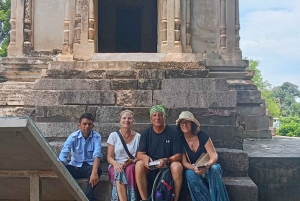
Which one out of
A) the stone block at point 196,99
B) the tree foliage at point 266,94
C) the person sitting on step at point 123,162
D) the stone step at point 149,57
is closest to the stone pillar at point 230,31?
the stone step at point 149,57

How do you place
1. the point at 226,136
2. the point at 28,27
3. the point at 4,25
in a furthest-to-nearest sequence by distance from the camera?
the point at 4,25, the point at 28,27, the point at 226,136

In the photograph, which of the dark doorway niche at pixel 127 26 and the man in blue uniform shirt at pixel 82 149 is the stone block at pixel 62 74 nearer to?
the man in blue uniform shirt at pixel 82 149

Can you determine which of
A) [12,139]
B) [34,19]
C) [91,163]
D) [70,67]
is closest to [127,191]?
[91,163]

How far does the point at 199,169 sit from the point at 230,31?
623 cm

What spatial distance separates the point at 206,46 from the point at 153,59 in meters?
2.09

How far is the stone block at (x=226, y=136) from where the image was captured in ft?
18.9

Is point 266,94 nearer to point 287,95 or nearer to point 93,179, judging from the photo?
point 287,95

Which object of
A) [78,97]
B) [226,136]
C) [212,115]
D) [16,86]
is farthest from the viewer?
[16,86]

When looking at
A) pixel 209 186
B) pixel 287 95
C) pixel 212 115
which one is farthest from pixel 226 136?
pixel 287 95

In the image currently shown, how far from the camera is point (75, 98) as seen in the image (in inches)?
260

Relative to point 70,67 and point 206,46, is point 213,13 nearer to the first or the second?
point 206,46

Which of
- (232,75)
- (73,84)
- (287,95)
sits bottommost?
(73,84)

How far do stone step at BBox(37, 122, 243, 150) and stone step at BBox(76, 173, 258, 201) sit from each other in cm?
100

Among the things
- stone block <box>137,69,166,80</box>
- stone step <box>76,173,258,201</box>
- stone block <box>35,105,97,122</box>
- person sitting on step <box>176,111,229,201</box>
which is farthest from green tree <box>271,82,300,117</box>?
person sitting on step <box>176,111,229,201</box>
